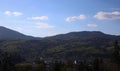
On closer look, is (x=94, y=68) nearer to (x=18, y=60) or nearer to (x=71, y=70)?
(x=71, y=70)

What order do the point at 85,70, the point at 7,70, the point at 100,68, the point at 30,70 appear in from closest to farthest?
the point at 7,70 < the point at 100,68 < the point at 85,70 < the point at 30,70

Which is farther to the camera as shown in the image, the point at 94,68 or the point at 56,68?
the point at 94,68

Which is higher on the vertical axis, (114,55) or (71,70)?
(114,55)

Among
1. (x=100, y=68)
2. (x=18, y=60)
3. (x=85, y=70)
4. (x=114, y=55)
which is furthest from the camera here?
(x=18, y=60)

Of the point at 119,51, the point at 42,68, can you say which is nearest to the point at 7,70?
the point at 42,68

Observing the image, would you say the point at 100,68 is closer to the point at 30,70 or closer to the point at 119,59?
the point at 119,59

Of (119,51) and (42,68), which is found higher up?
(119,51)

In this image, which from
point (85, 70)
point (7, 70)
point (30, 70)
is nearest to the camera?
point (7, 70)

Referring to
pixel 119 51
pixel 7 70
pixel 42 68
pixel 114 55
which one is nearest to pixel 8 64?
pixel 7 70

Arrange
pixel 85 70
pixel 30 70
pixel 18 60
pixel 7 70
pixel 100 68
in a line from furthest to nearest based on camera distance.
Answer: pixel 18 60, pixel 30 70, pixel 85 70, pixel 100 68, pixel 7 70
